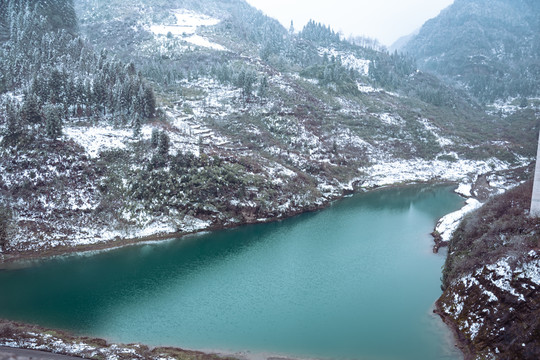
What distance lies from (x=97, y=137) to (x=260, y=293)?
52811 millimetres

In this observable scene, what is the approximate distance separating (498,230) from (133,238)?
5621 cm

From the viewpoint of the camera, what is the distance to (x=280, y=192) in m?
83.4

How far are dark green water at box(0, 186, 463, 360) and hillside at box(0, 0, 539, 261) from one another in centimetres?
845

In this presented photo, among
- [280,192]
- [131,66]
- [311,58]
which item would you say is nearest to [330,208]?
[280,192]

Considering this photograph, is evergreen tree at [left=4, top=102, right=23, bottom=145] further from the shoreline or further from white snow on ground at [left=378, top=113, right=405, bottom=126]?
white snow on ground at [left=378, top=113, right=405, bottom=126]

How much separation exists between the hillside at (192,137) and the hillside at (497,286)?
134 ft

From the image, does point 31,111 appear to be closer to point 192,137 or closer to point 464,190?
point 192,137

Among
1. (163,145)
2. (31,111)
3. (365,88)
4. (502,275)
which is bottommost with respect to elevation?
(502,275)

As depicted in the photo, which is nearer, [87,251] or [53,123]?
[87,251]

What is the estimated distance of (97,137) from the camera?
263ft

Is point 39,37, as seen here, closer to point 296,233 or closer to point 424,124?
point 296,233

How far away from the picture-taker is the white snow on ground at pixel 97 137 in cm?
7694

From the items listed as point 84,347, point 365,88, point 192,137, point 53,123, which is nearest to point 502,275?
point 84,347

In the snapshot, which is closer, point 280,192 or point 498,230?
point 498,230
